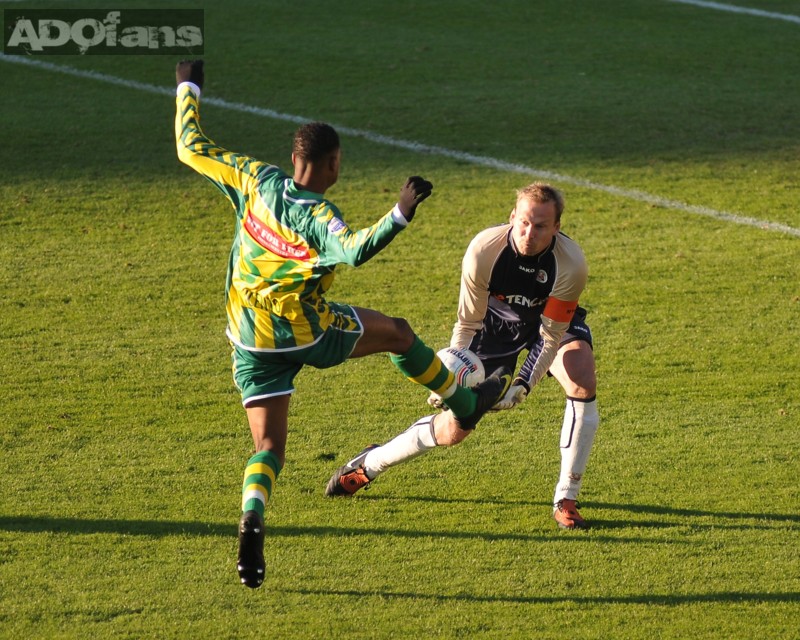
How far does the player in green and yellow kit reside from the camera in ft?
15.3

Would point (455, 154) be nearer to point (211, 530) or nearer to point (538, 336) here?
point (538, 336)

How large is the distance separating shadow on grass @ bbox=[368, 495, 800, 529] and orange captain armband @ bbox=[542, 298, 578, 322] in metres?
0.97

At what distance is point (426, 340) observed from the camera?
776 centimetres

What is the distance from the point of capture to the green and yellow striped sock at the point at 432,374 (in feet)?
17.2

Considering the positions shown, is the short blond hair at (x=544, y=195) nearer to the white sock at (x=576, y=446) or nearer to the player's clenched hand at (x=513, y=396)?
the player's clenched hand at (x=513, y=396)

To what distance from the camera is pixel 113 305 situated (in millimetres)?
8281

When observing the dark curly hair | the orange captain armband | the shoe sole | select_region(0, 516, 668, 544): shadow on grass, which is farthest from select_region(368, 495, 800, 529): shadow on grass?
the dark curly hair

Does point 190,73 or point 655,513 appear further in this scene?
point 655,513

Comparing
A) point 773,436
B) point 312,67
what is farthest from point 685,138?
point 773,436

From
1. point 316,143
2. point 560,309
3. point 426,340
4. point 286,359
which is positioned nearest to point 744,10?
point 426,340

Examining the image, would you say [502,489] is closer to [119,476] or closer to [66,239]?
[119,476]

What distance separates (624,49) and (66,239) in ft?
26.2

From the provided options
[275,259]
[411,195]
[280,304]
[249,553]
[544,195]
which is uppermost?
[411,195]

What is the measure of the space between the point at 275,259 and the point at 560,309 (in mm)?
1499
